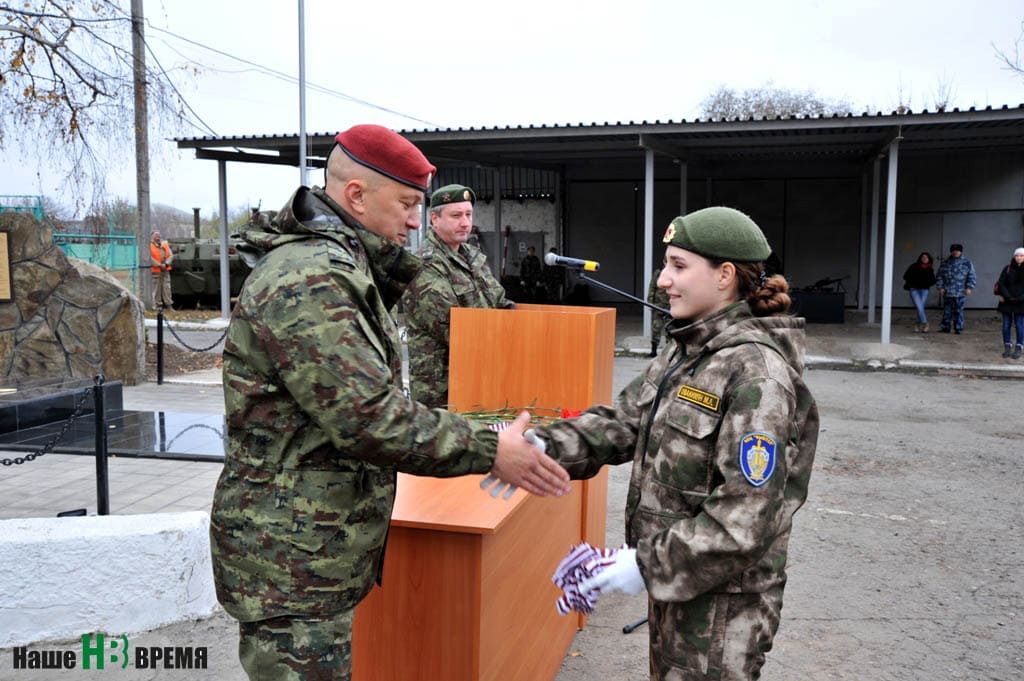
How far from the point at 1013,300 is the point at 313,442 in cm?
1461

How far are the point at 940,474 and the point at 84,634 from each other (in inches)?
255

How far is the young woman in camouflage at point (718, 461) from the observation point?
1.92m

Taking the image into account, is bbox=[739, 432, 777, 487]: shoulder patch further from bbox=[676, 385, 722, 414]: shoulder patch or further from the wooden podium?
the wooden podium

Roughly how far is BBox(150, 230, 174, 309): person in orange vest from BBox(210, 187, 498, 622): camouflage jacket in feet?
63.4

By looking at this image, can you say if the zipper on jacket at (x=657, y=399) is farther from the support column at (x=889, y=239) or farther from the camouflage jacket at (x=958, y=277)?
the camouflage jacket at (x=958, y=277)

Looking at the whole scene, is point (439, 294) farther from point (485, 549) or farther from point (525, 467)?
point (525, 467)

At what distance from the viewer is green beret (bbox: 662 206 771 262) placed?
6.95 feet

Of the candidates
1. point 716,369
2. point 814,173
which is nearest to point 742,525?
point 716,369

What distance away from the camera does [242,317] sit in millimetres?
2023

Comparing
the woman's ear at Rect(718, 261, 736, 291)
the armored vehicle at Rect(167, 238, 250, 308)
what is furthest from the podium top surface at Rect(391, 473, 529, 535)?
the armored vehicle at Rect(167, 238, 250, 308)

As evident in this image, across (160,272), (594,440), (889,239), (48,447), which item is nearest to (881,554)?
(594,440)

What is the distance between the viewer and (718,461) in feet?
6.45

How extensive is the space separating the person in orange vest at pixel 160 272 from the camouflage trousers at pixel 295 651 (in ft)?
63.6

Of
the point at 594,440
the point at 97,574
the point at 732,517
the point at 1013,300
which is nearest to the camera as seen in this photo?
the point at 732,517
